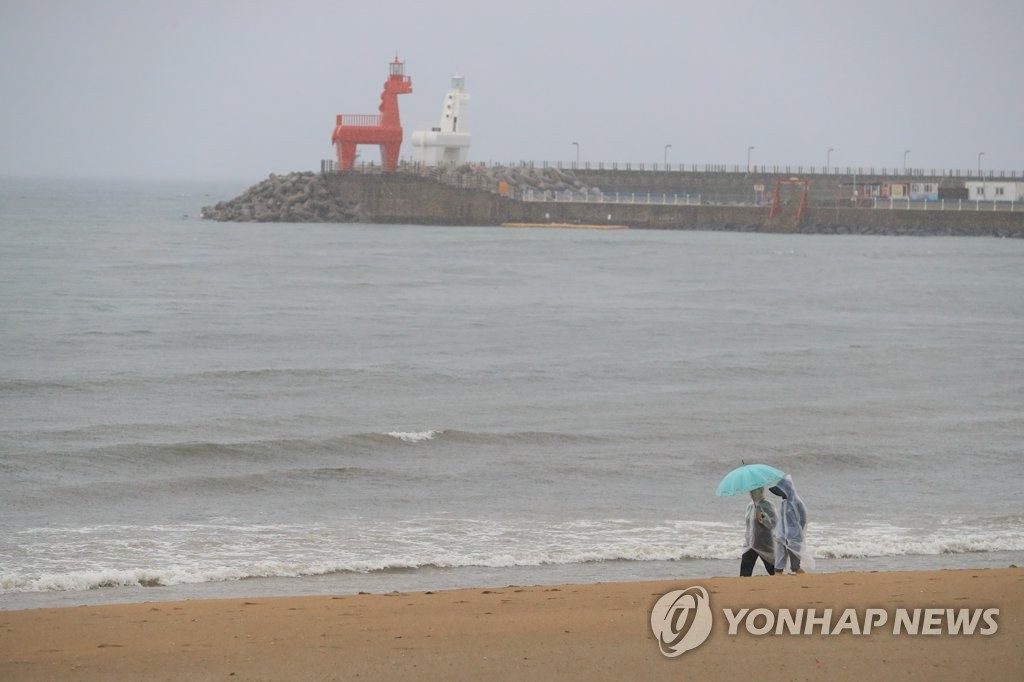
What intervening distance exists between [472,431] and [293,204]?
5474cm

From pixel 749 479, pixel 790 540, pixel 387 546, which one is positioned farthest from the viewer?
pixel 387 546

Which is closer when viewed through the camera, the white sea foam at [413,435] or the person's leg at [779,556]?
the person's leg at [779,556]

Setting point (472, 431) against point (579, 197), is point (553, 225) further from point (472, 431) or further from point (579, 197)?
point (472, 431)

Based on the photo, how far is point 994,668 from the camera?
645cm

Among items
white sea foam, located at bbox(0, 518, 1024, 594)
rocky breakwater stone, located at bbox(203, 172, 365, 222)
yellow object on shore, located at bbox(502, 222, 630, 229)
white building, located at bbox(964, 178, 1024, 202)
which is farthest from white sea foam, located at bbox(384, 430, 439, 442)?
white building, located at bbox(964, 178, 1024, 202)

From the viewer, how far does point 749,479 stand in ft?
26.5

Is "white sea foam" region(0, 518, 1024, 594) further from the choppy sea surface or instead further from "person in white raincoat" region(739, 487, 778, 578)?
"person in white raincoat" region(739, 487, 778, 578)

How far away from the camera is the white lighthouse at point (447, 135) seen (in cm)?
7050

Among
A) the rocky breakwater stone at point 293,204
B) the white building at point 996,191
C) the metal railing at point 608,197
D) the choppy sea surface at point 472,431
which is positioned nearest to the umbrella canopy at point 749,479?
the choppy sea surface at point 472,431

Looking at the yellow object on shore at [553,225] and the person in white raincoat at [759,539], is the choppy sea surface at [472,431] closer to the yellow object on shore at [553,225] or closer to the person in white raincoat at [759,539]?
the person in white raincoat at [759,539]

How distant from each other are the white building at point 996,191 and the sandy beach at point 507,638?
6876cm

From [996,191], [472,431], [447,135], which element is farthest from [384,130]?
[472,431]

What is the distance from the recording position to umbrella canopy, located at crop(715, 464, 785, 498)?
26.3 feet

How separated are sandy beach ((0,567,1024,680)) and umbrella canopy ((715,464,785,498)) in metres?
0.55
